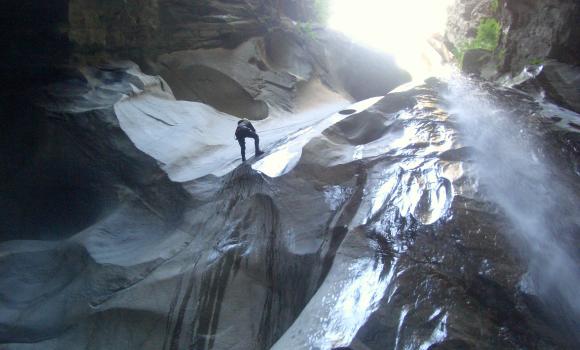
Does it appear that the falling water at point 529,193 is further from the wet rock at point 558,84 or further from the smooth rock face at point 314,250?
the wet rock at point 558,84

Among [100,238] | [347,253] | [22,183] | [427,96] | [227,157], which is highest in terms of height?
[427,96]

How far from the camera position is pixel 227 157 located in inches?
298

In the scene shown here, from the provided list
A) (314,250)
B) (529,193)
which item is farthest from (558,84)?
(314,250)

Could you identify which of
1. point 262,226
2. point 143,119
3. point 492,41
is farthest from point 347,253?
point 492,41

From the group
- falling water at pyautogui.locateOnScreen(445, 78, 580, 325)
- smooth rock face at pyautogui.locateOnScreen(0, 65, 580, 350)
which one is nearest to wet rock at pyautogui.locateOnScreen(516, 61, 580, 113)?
smooth rock face at pyautogui.locateOnScreen(0, 65, 580, 350)

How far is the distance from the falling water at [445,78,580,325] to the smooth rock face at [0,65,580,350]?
36 mm

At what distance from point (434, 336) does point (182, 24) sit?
10.9m

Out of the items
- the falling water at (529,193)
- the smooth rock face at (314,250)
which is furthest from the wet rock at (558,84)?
the falling water at (529,193)

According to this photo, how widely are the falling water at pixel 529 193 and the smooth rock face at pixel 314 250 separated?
4 centimetres

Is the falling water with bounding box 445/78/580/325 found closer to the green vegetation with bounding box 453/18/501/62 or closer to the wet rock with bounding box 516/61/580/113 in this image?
the wet rock with bounding box 516/61/580/113

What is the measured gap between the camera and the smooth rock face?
3.35 meters

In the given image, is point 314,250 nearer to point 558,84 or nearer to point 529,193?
point 529,193

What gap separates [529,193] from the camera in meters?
4.56

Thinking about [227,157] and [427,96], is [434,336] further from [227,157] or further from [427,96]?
[227,157]
